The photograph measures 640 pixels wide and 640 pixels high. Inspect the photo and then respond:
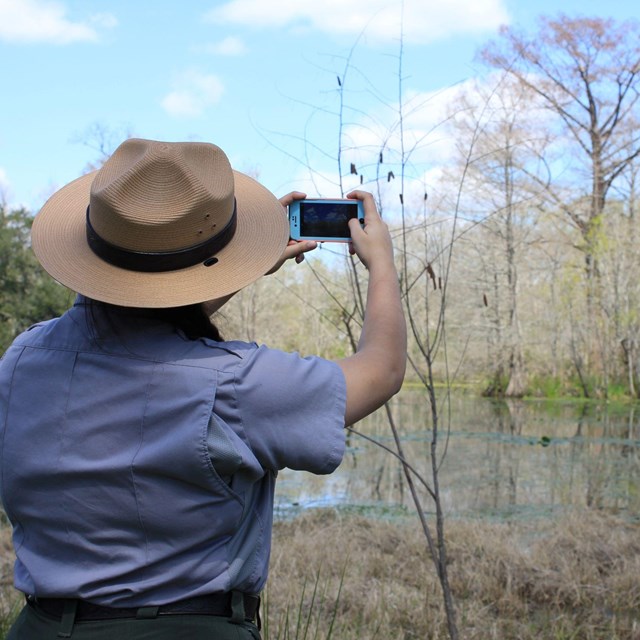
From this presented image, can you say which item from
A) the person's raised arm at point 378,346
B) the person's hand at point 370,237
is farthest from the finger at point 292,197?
the person's raised arm at point 378,346

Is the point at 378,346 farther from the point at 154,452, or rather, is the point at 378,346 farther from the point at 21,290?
the point at 21,290

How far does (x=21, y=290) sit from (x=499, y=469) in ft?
30.7

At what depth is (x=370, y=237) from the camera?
1489 mm

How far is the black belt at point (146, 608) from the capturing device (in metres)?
1.19

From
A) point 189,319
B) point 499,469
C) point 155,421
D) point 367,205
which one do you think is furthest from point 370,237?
point 499,469

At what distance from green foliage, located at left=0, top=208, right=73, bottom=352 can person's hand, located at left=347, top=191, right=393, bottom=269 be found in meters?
13.5

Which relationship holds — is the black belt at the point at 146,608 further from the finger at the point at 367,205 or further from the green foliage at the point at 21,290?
the green foliage at the point at 21,290

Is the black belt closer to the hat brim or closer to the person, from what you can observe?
the person

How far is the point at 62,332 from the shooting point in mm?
1274

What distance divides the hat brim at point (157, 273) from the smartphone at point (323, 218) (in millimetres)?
203

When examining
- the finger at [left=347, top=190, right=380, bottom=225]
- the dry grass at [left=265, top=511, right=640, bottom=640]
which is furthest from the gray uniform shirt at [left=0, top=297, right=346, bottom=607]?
the dry grass at [left=265, top=511, right=640, bottom=640]

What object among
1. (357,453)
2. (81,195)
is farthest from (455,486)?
(81,195)

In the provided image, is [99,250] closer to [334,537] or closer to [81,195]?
[81,195]

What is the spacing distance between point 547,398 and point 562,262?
4.31m
